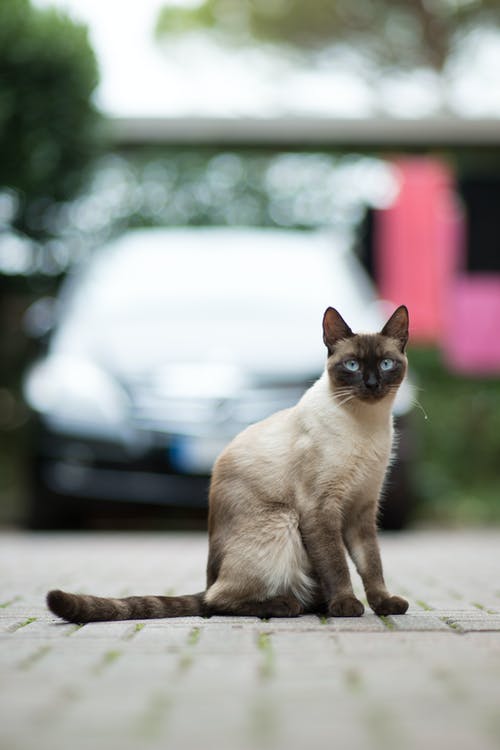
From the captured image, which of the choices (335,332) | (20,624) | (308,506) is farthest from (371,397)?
(20,624)

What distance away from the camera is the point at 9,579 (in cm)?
624

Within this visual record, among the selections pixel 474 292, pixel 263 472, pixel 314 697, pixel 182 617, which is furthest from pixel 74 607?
pixel 474 292

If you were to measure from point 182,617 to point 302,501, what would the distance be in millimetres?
620

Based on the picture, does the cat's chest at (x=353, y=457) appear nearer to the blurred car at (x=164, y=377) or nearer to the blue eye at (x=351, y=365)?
the blue eye at (x=351, y=365)

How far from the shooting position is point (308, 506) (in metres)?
4.67

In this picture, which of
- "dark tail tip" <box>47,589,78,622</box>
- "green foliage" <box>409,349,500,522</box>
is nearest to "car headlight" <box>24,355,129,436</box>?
"green foliage" <box>409,349,500,522</box>

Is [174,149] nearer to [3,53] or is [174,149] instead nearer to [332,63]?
[3,53]

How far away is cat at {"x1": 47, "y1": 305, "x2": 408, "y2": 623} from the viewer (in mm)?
4641

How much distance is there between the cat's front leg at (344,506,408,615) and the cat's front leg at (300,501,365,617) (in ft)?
0.39

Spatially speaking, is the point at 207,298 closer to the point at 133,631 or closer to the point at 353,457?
the point at 353,457

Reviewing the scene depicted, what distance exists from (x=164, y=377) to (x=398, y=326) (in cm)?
403

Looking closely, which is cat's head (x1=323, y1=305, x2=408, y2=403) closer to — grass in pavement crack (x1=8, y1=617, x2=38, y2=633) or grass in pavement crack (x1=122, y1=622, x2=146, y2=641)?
grass in pavement crack (x1=122, y1=622, x2=146, y2=641)

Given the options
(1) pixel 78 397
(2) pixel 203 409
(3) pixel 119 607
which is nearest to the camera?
(3) pixel 119 607

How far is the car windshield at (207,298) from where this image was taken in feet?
29.8
